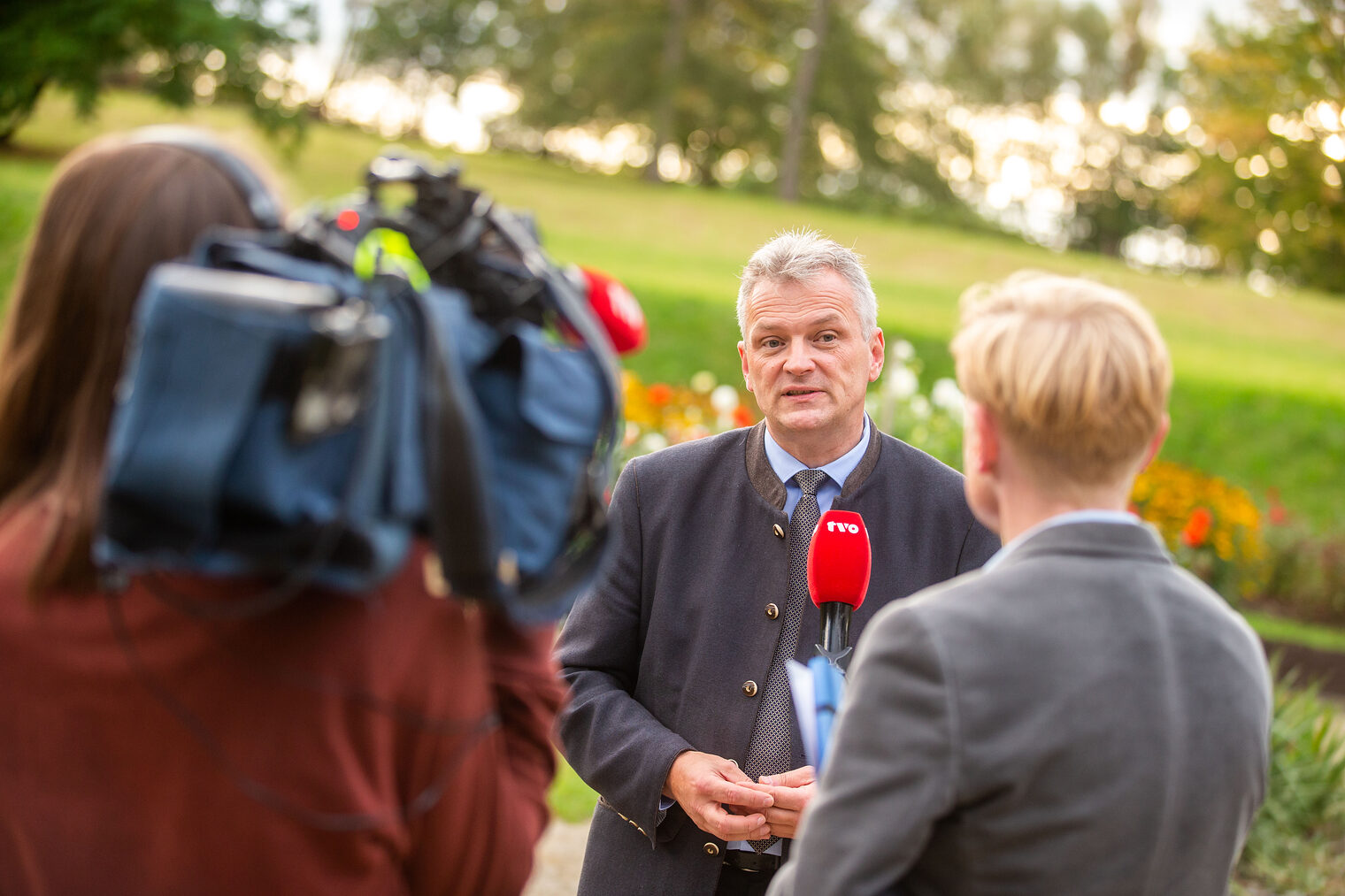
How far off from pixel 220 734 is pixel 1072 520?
115cm

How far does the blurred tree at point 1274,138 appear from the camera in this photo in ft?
77.4

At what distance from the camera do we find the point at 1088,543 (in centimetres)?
163

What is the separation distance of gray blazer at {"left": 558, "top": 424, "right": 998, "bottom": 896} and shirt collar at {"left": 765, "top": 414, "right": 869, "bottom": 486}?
0.02 meters

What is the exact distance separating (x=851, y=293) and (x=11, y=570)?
2.06 meters

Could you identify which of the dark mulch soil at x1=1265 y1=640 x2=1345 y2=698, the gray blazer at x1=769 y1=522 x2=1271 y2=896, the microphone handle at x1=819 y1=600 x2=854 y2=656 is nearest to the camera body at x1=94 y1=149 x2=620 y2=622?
the gray blazer at x1=769 y1=522 x2=1271 y2=896

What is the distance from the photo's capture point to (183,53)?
931 inches

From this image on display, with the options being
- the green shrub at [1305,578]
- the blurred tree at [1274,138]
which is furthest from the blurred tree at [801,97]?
the green shrub at [1305,578]

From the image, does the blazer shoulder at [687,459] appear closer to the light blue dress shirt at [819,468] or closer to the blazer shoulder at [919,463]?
the light blue dress shirt at [819,468]

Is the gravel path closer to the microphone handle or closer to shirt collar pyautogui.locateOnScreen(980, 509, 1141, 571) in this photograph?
the microphone handle

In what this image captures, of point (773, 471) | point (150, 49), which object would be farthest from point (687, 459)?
point (150, 49)

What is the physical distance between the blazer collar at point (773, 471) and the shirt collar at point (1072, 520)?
3.79 feet

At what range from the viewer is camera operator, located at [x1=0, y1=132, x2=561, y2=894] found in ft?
Answer: 4.37

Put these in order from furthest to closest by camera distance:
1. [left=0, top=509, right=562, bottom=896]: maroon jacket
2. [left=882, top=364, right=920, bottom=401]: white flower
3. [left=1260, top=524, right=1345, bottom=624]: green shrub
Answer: [left=1260, top=524, right=1345, bottom=624]: green shrub, [left=882, top=364, right=920, bottom=401]: white flower, [left=0, top=509, right=562, bottom=896]: maroon jacket

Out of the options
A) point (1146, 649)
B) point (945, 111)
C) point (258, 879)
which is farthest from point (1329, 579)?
point (945, 111)
